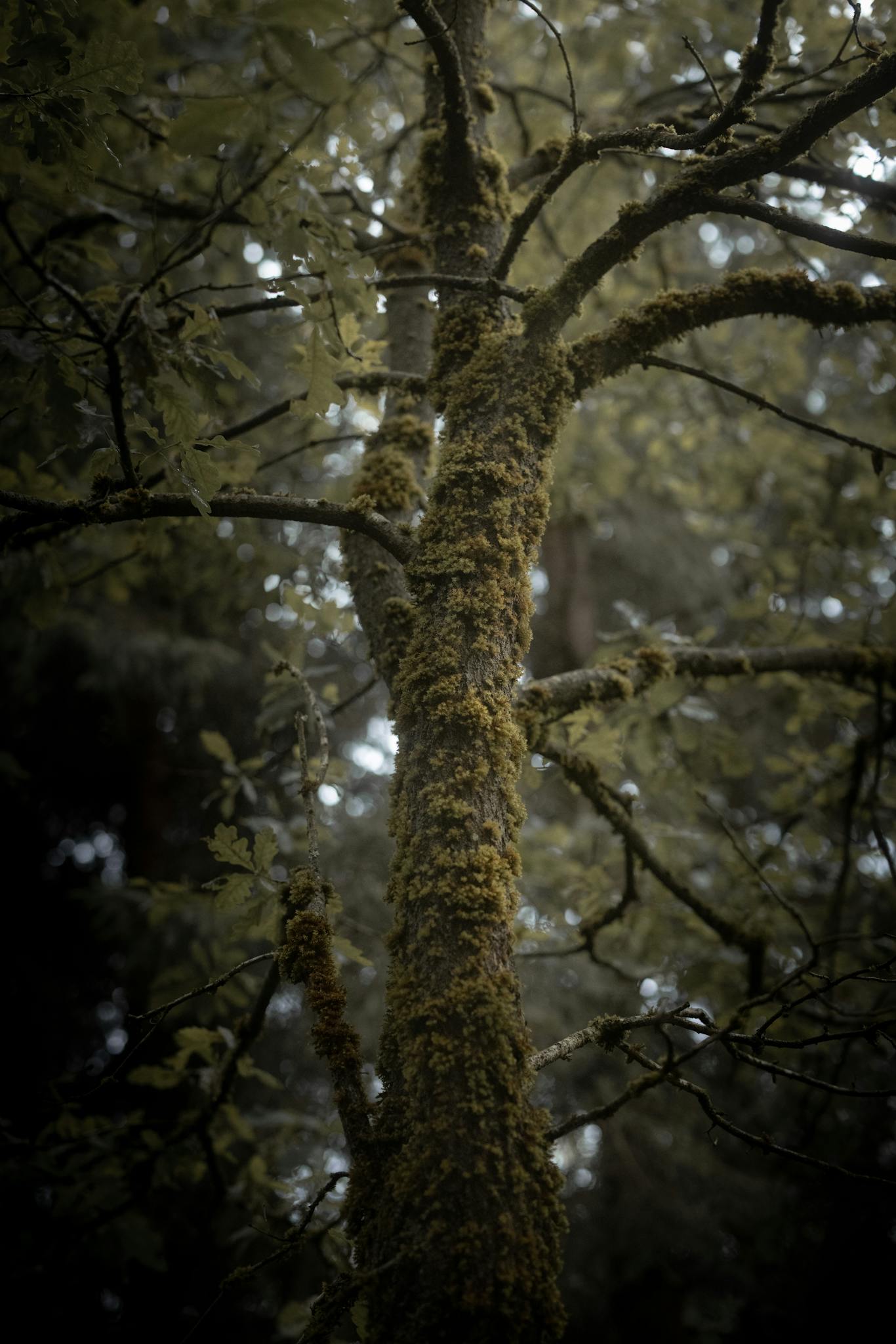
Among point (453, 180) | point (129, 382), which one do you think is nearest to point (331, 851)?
point (129, 382)

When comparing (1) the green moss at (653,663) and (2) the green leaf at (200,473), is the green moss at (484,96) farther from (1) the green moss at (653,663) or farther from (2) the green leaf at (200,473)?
(1) the green moss at (653,663)

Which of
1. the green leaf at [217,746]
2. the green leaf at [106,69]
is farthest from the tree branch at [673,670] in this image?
the green leaf at [106,69]

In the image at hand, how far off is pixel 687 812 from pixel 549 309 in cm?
232

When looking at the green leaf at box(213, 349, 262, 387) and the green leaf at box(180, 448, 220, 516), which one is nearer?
the green leaf at box(180, 448, 220, 516)

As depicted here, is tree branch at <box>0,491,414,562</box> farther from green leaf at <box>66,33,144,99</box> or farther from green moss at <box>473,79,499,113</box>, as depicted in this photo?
green moss at <box>473,79,499,113</box>

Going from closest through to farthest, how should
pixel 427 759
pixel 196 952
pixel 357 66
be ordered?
1. pixel 427 759
2. pixel 196 952
3. pixel 357 66

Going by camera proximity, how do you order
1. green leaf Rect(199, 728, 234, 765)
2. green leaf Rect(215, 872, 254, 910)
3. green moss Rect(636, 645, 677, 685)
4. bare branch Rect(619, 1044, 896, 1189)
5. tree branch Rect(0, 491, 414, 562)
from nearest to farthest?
bare branch Rect(619, 1044, 896, 1189) → tree branch Rect(0, 491, 414, 562) → green leaf Rect(215, 872, 254, 910) → green moss Rect(636, 645, 677, 685) → green leaf Rect(199, 728, 234, 765)

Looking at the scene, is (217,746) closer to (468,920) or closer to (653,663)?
(653,663)

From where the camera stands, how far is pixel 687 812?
10.9ft

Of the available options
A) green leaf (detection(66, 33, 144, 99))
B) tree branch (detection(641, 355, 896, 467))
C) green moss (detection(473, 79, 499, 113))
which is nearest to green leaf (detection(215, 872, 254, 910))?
tree branch (detection(641, 355, 896, 467))

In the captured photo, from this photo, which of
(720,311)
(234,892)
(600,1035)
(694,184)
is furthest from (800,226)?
(234,892)

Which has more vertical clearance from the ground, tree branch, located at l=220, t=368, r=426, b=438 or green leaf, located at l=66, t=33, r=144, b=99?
green leaf, located at l=66, t=33, r=144, b=99

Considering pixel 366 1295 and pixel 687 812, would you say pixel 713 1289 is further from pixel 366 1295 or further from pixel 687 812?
pixel 366 1295

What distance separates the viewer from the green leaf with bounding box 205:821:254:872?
1743 mm
